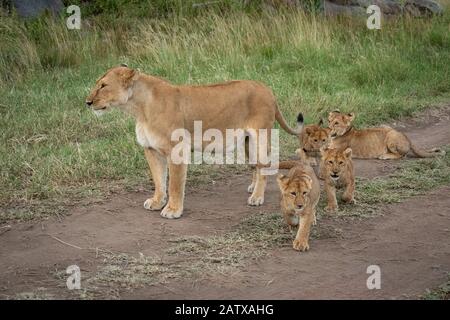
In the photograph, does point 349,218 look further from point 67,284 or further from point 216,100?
point 67,284

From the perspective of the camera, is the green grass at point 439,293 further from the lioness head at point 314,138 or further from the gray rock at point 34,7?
the gray rock at point 34,7

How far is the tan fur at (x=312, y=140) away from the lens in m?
6.98

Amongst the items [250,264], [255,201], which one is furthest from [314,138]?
[250,264]

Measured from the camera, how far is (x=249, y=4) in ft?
43.9

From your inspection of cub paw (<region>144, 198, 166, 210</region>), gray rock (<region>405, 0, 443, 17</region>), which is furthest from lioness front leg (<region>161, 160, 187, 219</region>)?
gray rock (<region>405, 0, 443, 17</region>)

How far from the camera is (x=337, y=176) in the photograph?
6.04 m

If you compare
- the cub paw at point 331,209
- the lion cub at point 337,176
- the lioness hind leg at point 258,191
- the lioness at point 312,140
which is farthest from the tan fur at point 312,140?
the cub paw at point 331,209

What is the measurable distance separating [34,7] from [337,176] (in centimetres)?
841

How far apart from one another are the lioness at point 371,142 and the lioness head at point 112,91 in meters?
2.47

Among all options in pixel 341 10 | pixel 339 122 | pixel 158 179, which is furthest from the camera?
pixel 341 10

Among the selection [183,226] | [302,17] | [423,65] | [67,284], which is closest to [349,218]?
[183,226]

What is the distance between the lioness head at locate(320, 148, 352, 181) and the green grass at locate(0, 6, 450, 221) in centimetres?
132

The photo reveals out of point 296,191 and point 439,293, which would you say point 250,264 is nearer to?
point 296,191

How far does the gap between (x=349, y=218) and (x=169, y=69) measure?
4.81m
